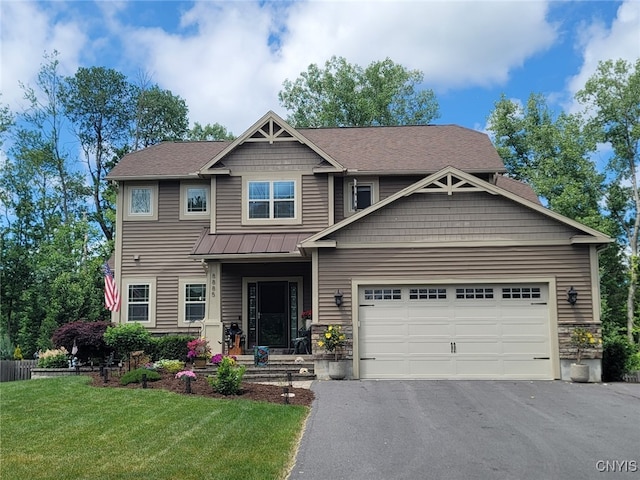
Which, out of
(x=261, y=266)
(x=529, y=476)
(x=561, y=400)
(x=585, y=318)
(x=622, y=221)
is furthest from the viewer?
(x=622, y=221)

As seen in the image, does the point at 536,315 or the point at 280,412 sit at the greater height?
the point at 536,315

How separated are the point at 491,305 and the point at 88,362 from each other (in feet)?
37.2

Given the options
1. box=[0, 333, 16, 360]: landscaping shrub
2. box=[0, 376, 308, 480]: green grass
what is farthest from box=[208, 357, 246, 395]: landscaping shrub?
box=[0, 333, 16, 360]: landscaping shrub

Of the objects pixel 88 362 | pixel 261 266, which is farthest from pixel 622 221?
pixel 88 362

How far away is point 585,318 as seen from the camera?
Answer: 14.2 metres

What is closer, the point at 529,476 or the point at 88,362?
A: the point at 529,476

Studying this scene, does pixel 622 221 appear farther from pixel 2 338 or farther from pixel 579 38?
pixel 2 338

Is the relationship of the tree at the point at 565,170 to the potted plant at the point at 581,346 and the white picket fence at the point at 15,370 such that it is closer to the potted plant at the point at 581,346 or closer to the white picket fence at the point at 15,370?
the potted plant at the point at 581,346

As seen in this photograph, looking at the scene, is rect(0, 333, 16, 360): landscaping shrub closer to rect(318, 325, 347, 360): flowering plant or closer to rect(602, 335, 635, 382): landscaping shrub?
rect(318, 325, 347, 360): flowering plant

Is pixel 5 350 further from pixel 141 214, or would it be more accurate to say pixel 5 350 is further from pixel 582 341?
pixel 582 341

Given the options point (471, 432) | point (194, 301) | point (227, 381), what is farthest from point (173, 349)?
point (471, 432)

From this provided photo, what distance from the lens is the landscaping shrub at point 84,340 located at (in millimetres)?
16891

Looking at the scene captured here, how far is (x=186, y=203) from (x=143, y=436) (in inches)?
464

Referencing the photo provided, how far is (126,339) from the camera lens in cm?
1603
